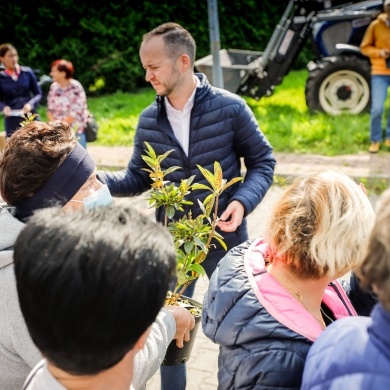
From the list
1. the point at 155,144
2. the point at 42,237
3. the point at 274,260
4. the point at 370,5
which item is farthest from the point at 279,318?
the point at 370,5

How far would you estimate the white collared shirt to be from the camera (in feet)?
10.4

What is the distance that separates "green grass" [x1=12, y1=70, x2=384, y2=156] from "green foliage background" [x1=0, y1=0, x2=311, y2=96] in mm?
2797

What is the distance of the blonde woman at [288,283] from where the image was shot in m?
1.66

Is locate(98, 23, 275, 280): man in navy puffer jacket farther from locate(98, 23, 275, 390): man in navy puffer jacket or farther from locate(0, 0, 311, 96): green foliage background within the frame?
locate(0, 0, 311, 96): green foliage background

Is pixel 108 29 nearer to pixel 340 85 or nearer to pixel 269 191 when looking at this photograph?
pixel 340 85

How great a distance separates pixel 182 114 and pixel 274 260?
1475 millimetres

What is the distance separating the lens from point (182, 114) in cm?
318

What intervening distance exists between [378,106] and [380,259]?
7.00 meters

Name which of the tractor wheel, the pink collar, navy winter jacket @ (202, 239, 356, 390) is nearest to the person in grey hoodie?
navy winter jacket @ (202, 239, 356, 390)

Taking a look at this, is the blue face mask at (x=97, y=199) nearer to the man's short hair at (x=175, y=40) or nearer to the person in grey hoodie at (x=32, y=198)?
the person in grey hoodie at (x=32, y=198)

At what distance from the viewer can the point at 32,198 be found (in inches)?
74.7

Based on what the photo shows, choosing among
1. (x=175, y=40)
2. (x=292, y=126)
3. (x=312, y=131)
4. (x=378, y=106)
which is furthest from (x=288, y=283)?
(x=292, y=126)

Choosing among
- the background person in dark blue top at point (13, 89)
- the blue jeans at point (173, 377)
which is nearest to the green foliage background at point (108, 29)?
the background person in dark blue top at point (13, 89)

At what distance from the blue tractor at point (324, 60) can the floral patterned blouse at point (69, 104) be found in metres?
3.41
